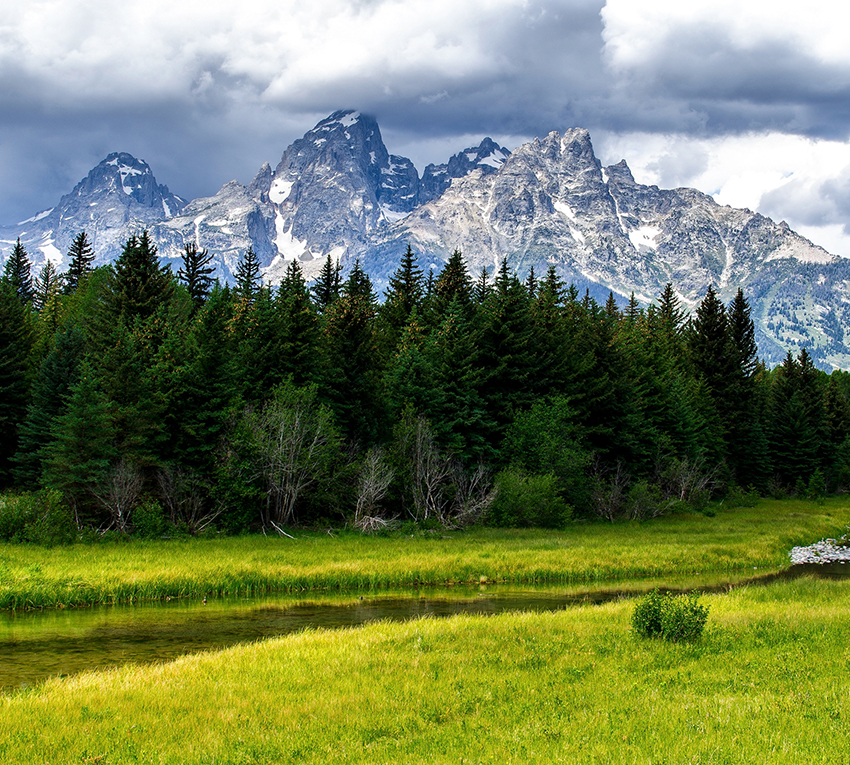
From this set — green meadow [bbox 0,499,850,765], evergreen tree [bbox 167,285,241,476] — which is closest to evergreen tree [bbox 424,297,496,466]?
evergreen tree [bbox 167,285,241,476]

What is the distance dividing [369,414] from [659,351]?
42.9 meters

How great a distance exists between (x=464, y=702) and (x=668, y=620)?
7335 mm

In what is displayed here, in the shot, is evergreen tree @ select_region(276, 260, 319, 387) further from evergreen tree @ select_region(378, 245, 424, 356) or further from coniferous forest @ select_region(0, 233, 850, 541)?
evergreen tree @ select_region(378, 245, 424, 356)

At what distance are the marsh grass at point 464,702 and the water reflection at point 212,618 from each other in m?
2.70

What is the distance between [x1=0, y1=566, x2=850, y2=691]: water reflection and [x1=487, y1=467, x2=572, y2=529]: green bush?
14.2 meters

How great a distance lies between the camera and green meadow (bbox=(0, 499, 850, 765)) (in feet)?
35.1

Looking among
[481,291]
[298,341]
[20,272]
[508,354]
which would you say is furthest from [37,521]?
[20,272]

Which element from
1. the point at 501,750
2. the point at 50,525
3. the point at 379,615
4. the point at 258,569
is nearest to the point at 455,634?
the point at 379,615

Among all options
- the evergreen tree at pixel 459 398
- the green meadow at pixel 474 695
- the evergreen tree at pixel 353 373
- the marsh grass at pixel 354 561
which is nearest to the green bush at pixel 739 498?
the marsh grass at pixel 354 561

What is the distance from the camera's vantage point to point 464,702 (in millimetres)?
13039

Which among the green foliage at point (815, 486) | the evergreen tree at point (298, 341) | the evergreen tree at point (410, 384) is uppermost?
the evergreen tree at point (298, 341)

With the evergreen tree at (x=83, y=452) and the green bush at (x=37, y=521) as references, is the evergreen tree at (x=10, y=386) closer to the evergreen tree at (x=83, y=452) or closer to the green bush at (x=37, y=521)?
the evergreen tree at (x=83, y=452)

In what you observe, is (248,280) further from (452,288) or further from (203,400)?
(203,400)

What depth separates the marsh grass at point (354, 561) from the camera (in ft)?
90.2
